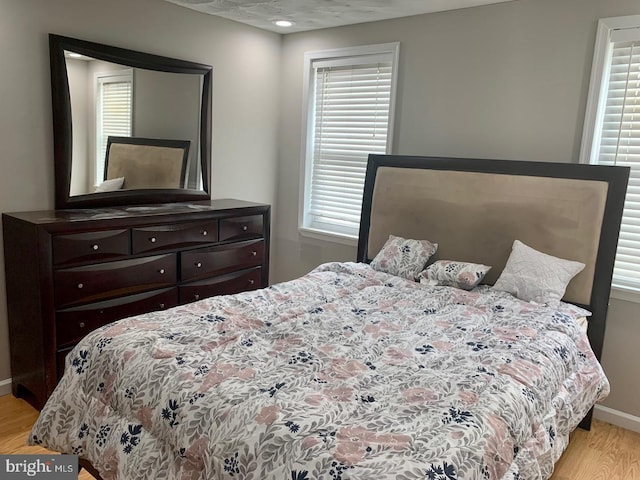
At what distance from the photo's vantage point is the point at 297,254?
4621 millimetres

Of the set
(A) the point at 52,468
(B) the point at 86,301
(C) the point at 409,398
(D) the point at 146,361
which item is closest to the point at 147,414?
(D) the point at 146,361

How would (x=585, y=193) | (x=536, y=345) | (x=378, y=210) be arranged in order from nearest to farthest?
(x=536, y=345) → (x=585, y=193) → (x=378, y=210)

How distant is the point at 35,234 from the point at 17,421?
1.07 m

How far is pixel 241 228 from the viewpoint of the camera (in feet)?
12.5

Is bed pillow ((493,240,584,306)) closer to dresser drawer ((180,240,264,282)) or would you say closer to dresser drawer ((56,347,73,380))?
dresser drawer ((180,240,264,282))

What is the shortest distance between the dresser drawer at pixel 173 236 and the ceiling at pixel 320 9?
1.57 metres

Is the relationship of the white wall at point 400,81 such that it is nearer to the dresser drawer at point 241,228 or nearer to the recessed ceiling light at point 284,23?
the recessed ceiling light at point 284,23

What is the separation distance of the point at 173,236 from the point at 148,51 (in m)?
1.36

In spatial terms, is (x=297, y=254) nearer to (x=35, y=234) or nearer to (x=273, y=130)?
(x=273, y=130)

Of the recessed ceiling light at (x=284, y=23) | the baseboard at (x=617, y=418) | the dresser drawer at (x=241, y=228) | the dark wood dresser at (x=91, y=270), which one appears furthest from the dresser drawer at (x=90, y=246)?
the baseboard at (x=617, y=418)

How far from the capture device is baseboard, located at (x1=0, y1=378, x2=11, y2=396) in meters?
3.03

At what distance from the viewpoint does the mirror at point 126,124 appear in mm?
3086

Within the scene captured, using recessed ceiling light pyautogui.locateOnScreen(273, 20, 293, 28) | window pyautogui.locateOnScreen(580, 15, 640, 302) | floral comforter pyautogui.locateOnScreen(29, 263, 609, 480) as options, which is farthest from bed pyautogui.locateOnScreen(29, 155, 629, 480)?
recessed ceiling light pyautogui.locateOnScreen(273, 20, 293, 28)

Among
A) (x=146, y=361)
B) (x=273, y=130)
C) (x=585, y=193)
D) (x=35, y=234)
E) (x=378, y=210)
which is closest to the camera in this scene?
(x=146, y=361)
